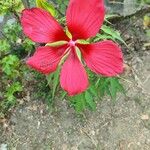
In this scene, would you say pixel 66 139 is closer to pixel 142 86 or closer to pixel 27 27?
pixel 142 86

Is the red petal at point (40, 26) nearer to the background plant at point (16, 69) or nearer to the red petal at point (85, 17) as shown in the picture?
the red petal at point (85, 17)

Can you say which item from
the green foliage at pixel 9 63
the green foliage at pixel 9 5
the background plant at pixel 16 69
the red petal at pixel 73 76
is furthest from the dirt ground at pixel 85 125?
the red petal at pixel 73 76

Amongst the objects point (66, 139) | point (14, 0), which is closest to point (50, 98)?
point (66, 139)

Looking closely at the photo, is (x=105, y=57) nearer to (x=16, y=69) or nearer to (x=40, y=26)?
(x=40, y=26)

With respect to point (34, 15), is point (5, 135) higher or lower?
lower

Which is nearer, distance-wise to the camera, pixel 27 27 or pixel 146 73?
pixel 27 27

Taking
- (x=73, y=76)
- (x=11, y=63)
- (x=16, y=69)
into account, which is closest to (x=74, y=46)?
(x=73, y=76)

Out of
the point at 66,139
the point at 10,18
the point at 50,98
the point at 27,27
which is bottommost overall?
the point at 66,139
